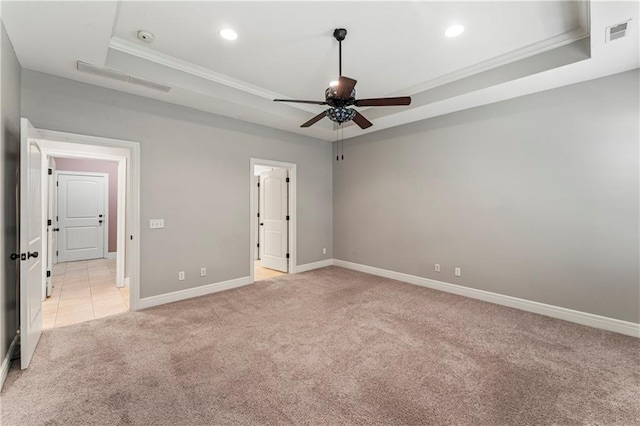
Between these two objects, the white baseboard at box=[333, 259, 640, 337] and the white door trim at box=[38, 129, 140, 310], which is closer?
the white baseboard at box=[333, 259, 640, 337]

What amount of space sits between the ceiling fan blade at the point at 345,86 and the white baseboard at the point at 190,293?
11.1ft

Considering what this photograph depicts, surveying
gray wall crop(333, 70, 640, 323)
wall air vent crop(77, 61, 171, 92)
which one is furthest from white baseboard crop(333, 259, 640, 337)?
wall air vent crop(77, 61, 171, 92)

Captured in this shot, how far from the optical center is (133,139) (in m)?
3.60

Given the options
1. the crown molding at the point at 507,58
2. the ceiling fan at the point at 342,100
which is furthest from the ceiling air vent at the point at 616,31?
the ceiling fan at the point at 342,100

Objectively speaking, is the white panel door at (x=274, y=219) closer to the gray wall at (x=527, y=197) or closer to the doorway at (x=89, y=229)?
the gray wall at (x=527, y=197)

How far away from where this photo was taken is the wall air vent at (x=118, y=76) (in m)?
2.90

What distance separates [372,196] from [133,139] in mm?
3964

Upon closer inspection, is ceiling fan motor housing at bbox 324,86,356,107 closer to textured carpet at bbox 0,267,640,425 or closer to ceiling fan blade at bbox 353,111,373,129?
ceiling fan blade at bbox 353,111,373,129

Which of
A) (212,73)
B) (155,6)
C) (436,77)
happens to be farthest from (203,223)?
(436,77)

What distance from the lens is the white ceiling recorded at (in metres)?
2.35

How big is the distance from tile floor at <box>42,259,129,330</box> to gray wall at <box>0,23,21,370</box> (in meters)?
0.85

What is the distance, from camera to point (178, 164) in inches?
157

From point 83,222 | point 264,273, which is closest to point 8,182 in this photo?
point 264,273

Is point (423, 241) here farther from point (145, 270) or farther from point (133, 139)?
point (133, 139)
